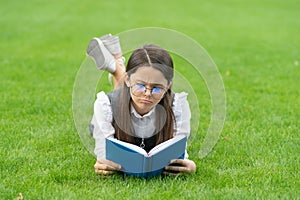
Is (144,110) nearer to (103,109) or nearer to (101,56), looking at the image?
(103,109)

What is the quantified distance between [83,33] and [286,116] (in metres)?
6.95

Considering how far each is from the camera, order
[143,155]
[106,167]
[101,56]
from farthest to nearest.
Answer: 1. [101,56]
2. [106,167]
3. [143,155]

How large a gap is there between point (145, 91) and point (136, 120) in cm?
28

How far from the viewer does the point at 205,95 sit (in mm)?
5691

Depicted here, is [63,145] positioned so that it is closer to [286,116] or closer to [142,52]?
[142,52]

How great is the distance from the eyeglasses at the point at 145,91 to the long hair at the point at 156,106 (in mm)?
83

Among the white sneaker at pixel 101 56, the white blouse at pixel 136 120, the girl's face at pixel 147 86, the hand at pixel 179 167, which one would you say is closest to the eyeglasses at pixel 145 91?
the girl's face at pixel 147 86

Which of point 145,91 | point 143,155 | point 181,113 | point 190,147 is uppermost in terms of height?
point 145,91

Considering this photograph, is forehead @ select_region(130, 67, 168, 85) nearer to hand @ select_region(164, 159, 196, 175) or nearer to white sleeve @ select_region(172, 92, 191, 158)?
white sleeve @ select_region(172, 92, 191, 158)

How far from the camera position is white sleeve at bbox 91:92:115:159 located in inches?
129

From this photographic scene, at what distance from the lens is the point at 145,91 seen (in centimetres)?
310

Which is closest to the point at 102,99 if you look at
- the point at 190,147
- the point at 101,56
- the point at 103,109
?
the point at 103,109

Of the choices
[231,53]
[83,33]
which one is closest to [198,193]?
[231,53]

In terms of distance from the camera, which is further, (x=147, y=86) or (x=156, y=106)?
(x=156, y=106)
